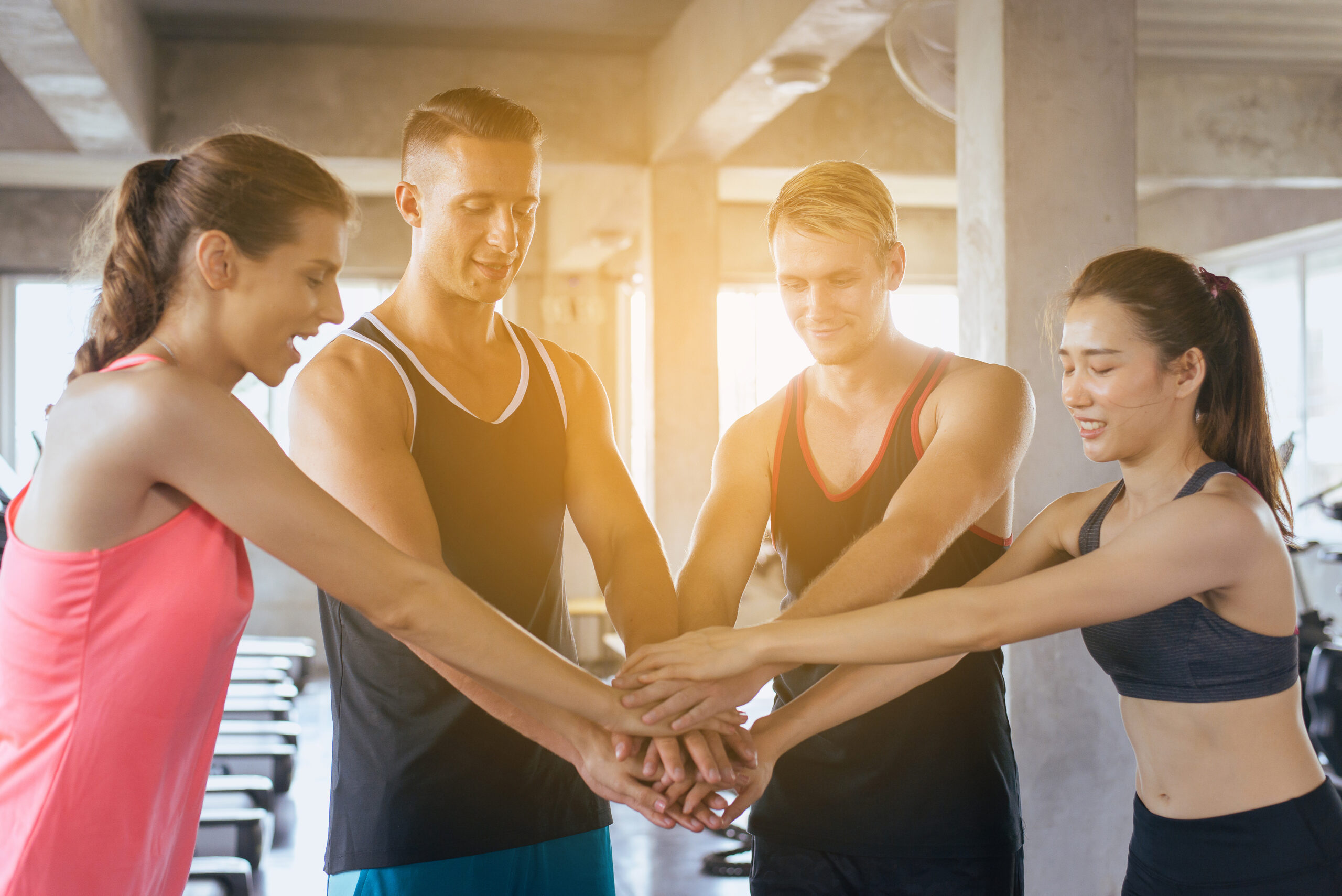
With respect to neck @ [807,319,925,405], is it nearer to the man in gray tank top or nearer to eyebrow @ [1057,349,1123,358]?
eyebrow @ [1057,349,1123,358]

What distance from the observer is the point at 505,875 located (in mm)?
1601

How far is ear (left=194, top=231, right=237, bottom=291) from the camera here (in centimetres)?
130

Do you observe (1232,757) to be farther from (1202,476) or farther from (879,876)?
(879,876)

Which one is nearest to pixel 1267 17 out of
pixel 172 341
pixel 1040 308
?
pixel 1040 308

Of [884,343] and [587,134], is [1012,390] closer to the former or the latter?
[884,343]

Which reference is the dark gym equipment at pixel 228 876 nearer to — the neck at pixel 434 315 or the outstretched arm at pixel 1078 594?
the neck at pixel 434 315

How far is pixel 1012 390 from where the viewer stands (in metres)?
1.75

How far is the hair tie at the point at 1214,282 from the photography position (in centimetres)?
168

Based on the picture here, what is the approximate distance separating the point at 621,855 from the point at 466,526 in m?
3.24

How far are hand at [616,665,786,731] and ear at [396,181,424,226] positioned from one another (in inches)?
32.0

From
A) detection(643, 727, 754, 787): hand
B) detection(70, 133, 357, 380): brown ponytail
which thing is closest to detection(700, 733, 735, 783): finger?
detection(643, 727, 754, 787): hand

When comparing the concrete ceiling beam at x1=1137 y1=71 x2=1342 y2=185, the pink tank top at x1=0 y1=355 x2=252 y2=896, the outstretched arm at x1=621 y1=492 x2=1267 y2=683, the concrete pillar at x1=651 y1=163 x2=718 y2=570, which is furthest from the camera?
the concrete ceiling beam at x1=1137 y1=71 x2=1342 y2=185

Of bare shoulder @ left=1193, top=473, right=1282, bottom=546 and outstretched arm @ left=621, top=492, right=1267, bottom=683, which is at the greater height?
bare shoulder @ left=1193, top=473, right=1282, bottom=546

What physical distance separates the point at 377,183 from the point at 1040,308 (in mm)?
6331
